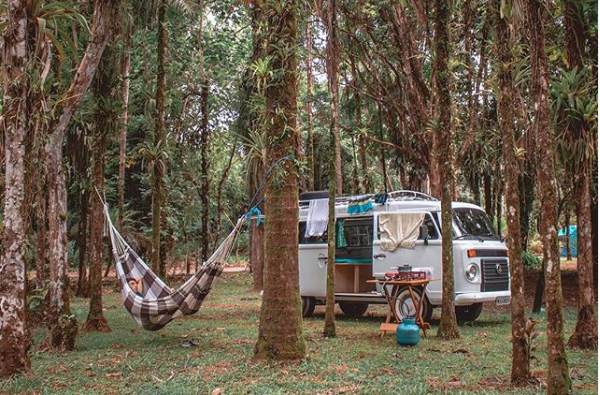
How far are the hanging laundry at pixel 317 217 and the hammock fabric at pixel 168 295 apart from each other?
Result: 11.7 feet

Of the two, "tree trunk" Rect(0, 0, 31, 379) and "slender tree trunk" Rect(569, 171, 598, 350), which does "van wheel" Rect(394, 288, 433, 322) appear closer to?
"slender tree trunk" Rect(569, 171, 598, 350)

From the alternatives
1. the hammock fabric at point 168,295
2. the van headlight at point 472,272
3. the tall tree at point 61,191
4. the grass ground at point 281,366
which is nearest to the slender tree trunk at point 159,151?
the grass ground at point 281,366

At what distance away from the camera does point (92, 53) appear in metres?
8.05

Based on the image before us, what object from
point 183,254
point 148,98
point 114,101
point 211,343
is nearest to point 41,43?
point 114,101

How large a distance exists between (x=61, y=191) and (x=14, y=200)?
237 cm

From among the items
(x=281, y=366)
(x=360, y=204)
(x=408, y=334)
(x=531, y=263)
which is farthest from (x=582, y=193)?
(x=531, y=263)

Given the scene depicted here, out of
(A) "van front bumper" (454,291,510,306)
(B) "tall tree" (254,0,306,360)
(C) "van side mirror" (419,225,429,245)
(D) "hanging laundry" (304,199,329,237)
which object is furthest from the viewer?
(D) "hanging laundry" (304,199,329,237)

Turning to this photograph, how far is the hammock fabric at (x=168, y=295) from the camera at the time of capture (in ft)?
26.5

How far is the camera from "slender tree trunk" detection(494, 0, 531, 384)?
538 cm

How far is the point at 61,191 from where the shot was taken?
810cm

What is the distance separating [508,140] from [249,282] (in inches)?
671

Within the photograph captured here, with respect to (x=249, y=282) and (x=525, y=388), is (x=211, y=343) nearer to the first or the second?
(x=525, y=388)

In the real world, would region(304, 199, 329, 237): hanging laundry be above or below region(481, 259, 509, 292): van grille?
above

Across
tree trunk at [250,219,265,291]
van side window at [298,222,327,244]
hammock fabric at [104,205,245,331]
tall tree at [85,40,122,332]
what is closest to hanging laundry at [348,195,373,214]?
van side window at [298,222,327,244]
